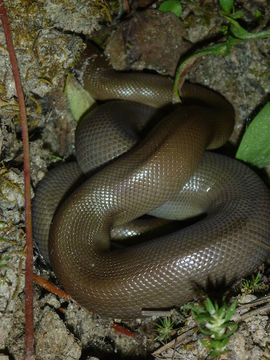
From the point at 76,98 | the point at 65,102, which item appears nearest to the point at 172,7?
the point at 76,98

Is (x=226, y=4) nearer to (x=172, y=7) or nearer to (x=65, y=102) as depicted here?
(x=172, y=7)

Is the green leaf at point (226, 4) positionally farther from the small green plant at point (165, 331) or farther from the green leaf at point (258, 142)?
the small green plant at point (165, 331)

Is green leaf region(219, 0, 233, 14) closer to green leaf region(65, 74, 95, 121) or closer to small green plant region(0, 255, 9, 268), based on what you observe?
green leaf region(65, 74, 95, 121)

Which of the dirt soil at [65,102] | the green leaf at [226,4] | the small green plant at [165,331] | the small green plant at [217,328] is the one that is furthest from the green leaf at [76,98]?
the small green plant at [217,328]

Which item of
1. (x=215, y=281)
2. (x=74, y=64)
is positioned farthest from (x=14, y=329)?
(x=74, y=64)

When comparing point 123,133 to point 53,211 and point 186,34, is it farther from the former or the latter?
point 186,34
